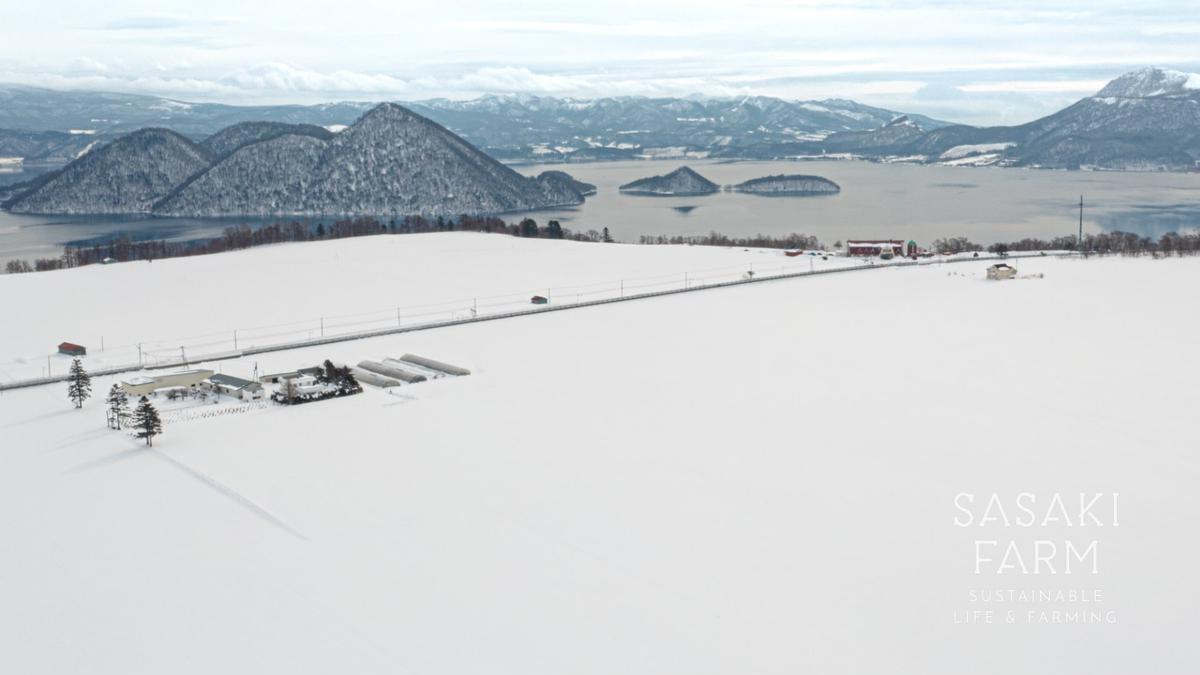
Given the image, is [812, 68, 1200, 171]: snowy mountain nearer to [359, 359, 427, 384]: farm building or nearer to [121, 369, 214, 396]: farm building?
[359, 359, 427, 384]: farm building

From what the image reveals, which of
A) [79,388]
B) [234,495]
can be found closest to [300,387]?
[79,388]

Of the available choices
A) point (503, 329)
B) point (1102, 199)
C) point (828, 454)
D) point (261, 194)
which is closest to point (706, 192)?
point (1102, 199)

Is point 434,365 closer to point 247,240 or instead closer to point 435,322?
point 435,322

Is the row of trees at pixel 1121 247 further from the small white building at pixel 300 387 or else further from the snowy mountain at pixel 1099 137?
the snowy mountain at pixel 1099 137

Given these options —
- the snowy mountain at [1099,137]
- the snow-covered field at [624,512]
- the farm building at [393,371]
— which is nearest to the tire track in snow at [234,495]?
the snow-covered field at [624,512]

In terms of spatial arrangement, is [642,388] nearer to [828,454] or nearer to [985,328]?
[828,454]

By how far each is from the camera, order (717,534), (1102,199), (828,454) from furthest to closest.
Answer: (1102,199)
(828,454)
(717,534)
